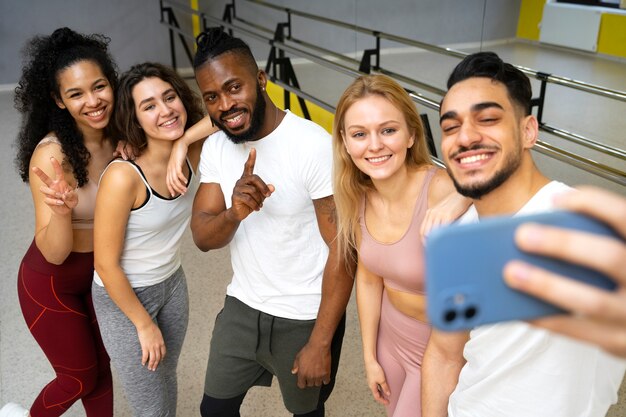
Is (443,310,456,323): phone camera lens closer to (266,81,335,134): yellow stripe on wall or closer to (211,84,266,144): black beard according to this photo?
(211,84,266,144): black beard

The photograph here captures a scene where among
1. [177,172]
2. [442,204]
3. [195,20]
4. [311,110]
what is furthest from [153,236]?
[195,20]

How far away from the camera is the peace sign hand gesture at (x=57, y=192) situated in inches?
61.9

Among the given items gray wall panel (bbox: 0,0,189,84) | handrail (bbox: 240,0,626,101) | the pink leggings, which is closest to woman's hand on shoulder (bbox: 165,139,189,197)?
the pink leggings

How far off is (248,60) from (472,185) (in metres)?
0.79

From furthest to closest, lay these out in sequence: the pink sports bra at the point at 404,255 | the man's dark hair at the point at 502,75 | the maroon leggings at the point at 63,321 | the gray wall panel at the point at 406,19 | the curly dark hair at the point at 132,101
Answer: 1. the gray wall panel at the point at 406,19
2. the maroon leggings at the point at 63,321
3. the curly dark hair at the point at 132,101
4. the pink sports bra at the point at 404,255
5. the man's dark hair at the point at 502,75

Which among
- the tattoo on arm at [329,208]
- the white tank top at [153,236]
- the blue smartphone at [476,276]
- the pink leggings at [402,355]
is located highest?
the blue smartphone at [476,276]

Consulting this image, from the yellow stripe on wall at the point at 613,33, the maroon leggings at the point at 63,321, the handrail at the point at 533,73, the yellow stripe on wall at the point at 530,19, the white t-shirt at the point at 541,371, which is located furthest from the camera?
the yellow stripe on wall at the point at 530,19

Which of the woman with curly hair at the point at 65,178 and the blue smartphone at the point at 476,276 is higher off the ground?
the blue smartphone at the point at 476,276

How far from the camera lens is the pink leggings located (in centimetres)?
149

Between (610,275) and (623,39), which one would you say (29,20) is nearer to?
(623,39)

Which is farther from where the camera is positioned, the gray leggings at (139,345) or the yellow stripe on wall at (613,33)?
the yellow stripe on wall at (613,33)

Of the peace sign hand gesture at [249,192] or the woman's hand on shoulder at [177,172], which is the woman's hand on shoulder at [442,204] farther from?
the woman's hand on shoulder at [177,172]

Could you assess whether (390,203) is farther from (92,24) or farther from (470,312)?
(92,24)

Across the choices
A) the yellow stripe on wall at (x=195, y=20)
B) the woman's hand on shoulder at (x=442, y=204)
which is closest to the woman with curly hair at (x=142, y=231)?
the woman's hand on shoulder at (x=442, y=204)
